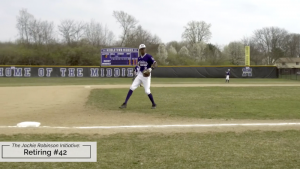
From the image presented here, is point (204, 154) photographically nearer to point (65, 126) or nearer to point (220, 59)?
point (65, 126)

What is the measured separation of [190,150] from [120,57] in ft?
117

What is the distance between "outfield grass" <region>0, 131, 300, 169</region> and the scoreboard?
33792 millimetres

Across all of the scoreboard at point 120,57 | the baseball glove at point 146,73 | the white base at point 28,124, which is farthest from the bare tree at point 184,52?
the white base at point 28,124

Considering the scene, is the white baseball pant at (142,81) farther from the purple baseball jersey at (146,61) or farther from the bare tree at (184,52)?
the bare tree at (184,52)

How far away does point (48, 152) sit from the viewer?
4285mm

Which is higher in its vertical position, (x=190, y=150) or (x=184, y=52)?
(x=184, y=52)

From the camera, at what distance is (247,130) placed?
6.10 m

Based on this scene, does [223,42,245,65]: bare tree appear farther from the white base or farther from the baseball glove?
the white base

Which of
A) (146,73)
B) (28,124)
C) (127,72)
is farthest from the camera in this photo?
(127,72)

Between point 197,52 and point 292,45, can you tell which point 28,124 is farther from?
point 292,45

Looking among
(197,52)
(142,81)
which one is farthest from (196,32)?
(142,81)

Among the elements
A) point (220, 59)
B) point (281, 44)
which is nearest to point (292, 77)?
point (220, 59)

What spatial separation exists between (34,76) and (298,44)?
62.3 m

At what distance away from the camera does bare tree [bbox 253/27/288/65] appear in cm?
6912
